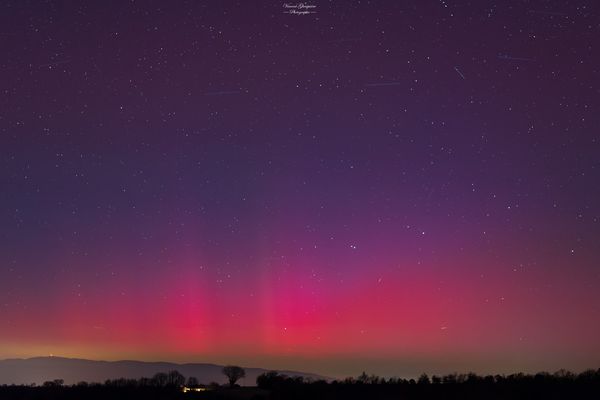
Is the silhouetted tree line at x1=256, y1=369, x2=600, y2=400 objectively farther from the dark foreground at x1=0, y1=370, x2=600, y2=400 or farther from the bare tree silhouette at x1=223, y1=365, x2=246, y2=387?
the bare tree silhouette at x1=223, y1=365, x2=246, y2=387

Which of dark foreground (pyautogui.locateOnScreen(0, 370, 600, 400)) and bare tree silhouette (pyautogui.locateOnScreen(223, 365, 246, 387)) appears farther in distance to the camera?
bare tree silhouette (pyautogui.locateOnScreen(223, 365, 246, 387))

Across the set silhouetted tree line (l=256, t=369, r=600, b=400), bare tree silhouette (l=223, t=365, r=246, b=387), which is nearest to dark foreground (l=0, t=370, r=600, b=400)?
silhouetted tree line (l=256, t=369, r=600, b=400)

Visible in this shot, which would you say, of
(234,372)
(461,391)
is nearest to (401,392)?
(461,391)

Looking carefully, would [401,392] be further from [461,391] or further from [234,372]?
[234,372]

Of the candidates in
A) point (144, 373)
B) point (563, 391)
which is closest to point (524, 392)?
point (563, 391)

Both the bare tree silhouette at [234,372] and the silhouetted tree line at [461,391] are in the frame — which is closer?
the silhouetted tree line at [461,391]

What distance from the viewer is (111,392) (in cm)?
5638

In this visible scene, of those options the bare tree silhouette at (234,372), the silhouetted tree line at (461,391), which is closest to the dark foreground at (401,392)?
the silhouetted tree line at (461,391)

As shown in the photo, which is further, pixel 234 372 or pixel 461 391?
pixel 234 372

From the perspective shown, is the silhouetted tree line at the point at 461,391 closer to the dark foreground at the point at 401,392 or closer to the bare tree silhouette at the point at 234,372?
the dark foreground at the point at 401,392

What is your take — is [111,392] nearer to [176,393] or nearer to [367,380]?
[176,393]

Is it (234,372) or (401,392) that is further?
(234,372)

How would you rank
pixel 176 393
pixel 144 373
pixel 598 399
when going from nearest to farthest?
pixel 598 399
pixel 176 393
pixel 144 373

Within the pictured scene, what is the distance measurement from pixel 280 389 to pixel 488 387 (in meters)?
13.2
